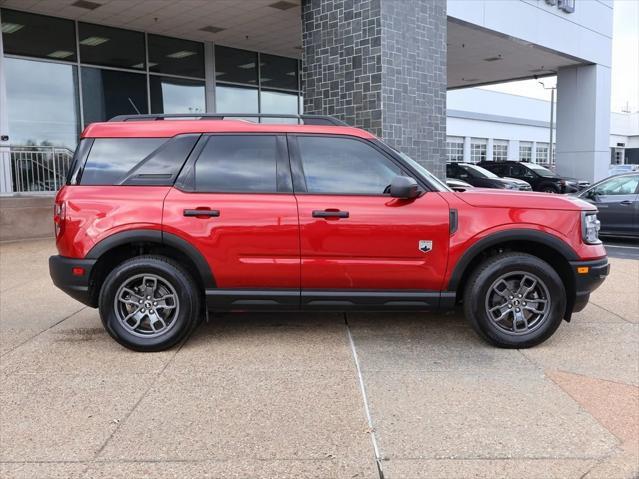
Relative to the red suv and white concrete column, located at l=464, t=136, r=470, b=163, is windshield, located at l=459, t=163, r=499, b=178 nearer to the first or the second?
the red suv

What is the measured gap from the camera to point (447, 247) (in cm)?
459

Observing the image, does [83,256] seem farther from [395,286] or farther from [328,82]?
[328,82]

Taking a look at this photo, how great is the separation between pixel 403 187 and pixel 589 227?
66.2 inches

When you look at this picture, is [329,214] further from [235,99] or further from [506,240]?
[235,99]

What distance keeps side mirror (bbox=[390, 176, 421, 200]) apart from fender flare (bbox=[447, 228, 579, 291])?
2.19 feet

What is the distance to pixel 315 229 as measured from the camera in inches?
179

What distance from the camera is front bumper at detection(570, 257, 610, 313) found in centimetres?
467

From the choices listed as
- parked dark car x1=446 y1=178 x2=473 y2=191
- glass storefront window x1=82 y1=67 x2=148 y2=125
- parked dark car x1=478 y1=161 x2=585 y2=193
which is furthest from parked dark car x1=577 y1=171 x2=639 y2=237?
glass storefront window x1=82 y1=67 x2=148 y2=125

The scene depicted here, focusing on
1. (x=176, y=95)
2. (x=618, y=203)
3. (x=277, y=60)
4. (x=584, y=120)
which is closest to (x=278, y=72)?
(x=277, y=60)

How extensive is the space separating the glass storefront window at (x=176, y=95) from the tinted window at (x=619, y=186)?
11348 mm

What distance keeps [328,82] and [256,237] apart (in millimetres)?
8530

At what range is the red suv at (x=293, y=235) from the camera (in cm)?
458

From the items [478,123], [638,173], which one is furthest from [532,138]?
[638,173]

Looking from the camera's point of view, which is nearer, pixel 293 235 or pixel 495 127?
pixel 293 235
